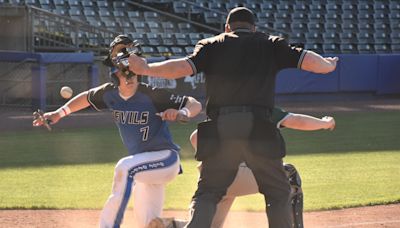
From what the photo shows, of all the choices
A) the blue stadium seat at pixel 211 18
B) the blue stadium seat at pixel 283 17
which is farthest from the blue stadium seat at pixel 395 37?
the blue stadium seat at pixel 211 18

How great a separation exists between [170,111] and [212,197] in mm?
616

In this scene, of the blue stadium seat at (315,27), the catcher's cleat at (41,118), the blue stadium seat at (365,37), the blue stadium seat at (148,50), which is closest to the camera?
the catcher's cleat at (41,118)

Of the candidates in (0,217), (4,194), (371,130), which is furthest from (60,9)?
(0,217)

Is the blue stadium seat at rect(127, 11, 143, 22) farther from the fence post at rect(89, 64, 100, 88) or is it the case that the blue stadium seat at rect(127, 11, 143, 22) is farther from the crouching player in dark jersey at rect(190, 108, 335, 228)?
the crouching player in dark jersey at rect(190, 108, 335, 228)

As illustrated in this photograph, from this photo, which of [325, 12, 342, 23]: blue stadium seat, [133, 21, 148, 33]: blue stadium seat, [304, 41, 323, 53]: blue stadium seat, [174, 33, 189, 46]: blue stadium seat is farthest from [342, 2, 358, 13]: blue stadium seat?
[133, 21, 148, 33]: blue stadium seat

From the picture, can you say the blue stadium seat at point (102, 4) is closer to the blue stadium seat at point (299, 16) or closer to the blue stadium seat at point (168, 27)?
the blue stadium seat at point (168, 27)

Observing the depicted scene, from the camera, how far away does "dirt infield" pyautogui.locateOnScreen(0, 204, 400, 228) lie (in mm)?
7656

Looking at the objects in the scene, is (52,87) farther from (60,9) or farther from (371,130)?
(371,130)

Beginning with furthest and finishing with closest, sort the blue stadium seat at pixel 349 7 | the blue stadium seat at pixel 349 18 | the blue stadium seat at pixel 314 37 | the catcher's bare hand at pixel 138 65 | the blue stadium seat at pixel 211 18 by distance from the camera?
the blue stadium seat at pixel 349 7, the blue stadium seat at pixel 349 18, the blue stadium seat at pixel 314 37, the blue stadium seat at pixel 211 18, the catcher's bare hand at pixel 138 65

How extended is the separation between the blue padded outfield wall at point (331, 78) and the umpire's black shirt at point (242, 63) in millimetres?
15440

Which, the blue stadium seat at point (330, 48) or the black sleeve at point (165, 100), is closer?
the black sleeve at point (165, 100)

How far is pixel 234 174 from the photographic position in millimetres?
5164

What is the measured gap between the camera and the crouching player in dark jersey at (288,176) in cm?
559

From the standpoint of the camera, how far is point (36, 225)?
770 cm
